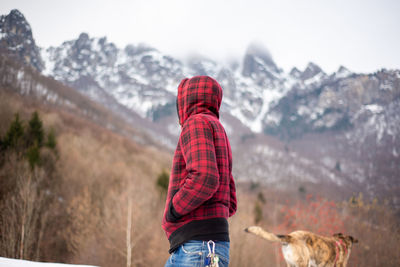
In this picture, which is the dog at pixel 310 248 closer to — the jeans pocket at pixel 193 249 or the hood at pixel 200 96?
the jeans pocket at pixel 193 249

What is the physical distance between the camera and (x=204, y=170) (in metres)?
1.64

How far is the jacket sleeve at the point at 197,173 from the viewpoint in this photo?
5.36ft

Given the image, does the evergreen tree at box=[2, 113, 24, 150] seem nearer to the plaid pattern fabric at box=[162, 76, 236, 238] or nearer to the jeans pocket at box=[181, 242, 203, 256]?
the plaid pattern fabric at box=[162, 76, 236, 238]

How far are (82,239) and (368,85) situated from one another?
228m

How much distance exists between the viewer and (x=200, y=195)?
1.63m

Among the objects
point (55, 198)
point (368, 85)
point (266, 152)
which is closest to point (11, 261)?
point (55, 198)

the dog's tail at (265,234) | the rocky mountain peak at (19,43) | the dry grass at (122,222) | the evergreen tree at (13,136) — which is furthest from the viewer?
the evergreen tree at (13,136)

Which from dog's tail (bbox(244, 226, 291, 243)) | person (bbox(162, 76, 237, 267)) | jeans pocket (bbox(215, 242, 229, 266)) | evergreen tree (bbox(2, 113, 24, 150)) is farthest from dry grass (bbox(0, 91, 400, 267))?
person (bbox(162, 76, 237, 267))

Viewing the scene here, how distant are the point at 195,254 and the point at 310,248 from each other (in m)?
3.02

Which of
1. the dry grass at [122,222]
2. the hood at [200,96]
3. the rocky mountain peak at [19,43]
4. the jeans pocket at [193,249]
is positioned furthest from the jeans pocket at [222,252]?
the rocky mountain peak at [19,43]

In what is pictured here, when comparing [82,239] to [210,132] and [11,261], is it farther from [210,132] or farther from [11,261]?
[210,132]

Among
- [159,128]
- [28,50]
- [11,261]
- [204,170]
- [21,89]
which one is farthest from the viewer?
[159,128]

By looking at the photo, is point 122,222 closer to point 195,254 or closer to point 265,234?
point 265,234

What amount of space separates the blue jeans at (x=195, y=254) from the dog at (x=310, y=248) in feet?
5.70
